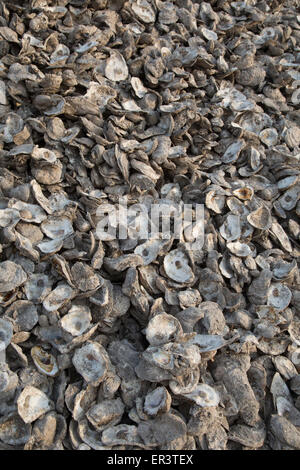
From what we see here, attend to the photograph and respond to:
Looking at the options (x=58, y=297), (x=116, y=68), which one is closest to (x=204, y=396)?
(x=58, y=297)

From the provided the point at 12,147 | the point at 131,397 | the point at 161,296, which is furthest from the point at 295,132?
the point at 131,397

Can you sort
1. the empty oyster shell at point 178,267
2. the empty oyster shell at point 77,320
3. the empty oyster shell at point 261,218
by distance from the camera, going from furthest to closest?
1. the empty oyster shell at point 261,218
2. the empty oyster shell at point 178,267
3. the empty oyster shell at point 77,320

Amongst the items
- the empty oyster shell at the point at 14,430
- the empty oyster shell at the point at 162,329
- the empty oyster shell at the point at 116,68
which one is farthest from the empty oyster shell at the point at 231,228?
the empty oyster shell at the point at 14,430

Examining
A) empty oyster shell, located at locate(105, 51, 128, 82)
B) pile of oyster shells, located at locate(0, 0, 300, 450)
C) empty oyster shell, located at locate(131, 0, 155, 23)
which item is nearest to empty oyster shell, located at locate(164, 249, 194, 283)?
pile of oyster shells, located at locate(0, 0, 300, 450)

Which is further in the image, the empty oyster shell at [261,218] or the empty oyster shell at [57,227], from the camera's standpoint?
the empty oyster shell at [261,218]

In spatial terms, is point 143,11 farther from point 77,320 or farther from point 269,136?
point 77,320

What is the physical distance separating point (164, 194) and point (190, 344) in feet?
3.55

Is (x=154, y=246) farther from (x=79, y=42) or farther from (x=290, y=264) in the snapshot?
(x=79, y=42)

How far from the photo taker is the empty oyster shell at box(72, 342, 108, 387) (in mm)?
1914

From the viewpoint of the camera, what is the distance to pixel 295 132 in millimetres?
3248

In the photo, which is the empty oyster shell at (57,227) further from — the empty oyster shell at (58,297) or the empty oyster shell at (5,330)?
the empty oyster shell at (5,330)

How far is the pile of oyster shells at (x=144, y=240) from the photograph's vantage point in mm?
1898

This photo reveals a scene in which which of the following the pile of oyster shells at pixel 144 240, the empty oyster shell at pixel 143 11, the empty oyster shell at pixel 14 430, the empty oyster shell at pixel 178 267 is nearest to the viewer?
the empty oyster shell at pixel 14 430

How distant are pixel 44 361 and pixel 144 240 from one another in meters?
0.85
